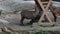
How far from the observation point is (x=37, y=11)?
524 cm

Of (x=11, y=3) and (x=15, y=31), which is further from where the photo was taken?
(x=11, y=3)

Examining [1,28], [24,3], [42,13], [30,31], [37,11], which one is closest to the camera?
[30,31]

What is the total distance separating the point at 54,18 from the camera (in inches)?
210

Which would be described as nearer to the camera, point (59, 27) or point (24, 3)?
point (59, 27)

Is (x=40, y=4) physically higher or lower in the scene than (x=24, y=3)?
higher

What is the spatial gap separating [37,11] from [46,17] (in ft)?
1.61

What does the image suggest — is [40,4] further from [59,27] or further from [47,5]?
[59,27]

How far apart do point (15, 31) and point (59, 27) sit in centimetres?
113

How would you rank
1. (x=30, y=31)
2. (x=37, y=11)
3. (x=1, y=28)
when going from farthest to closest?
(x=37, y=11)
(x=1, y=28)
(x=30, y=31)

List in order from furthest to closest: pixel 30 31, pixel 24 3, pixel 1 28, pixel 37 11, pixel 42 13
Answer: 1. pixel 24 3
2. pixel 37 11
3. pixel 42 13
4. pixel 1 28
5. pixel 30 31

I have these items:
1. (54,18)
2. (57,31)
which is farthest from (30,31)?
(54,18)

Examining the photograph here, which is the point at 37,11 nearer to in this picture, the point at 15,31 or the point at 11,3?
the point at 15,31

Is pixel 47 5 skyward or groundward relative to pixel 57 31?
skyward

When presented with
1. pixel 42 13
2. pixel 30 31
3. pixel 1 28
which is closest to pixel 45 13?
pixel 42 13
